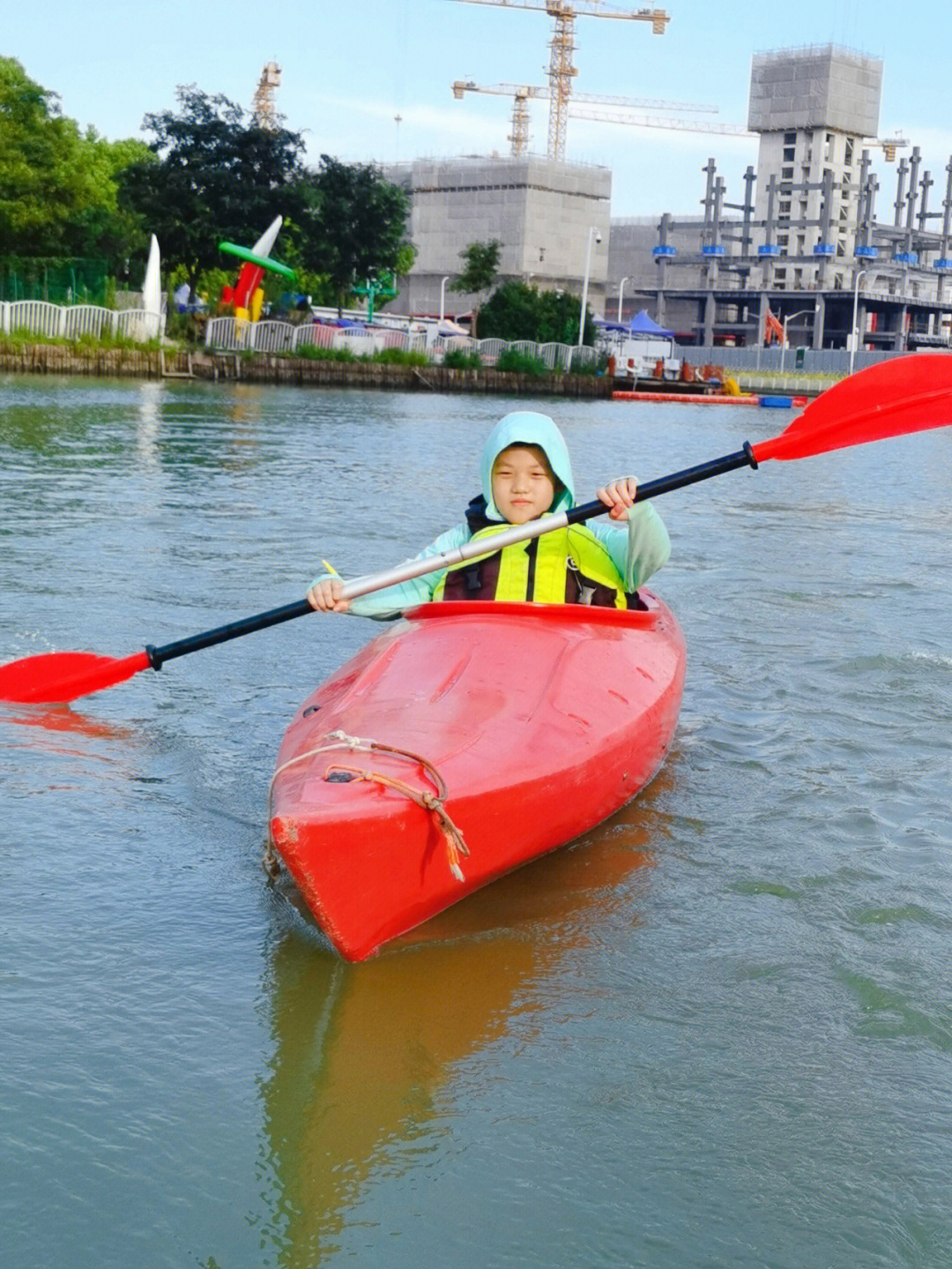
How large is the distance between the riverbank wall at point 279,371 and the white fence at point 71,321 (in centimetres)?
99

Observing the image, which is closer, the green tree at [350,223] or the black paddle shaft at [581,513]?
the black paddle shaft at [581,513]

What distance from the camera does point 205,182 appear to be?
43.9 m

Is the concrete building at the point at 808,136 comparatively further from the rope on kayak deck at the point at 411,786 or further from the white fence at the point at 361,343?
the rope on kayak deck at the point at 411,786

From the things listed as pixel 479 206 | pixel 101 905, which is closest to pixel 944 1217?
pixel 101 905

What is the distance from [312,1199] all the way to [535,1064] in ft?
2.22

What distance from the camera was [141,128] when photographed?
45000mm

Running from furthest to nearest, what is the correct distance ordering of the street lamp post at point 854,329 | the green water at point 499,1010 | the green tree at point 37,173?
1. the street lamp post at point 854,329
2. the green tree at point 37,173
3. the green water at point 499,1010

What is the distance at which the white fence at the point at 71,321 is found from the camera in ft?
108

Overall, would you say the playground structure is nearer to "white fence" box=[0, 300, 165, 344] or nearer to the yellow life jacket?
"white fence" box=[0, 300, 165, 344]

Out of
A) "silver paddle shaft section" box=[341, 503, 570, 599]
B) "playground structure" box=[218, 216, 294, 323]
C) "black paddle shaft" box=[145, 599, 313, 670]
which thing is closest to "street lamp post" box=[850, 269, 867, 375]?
"playground structure" box=[218, 216, 294, 323]

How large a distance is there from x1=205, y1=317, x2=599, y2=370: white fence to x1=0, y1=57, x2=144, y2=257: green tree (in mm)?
4872

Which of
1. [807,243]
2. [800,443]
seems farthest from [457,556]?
[807,243]

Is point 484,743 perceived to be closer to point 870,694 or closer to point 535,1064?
point 535,1064

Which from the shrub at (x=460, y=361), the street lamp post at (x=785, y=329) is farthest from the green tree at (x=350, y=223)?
the street lamp post at (x=785, y=329)
